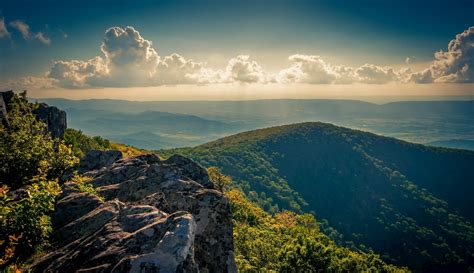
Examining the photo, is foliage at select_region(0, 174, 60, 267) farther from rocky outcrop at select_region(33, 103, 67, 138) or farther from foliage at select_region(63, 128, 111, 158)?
foliage at select_region(63, 128, 111, 158)

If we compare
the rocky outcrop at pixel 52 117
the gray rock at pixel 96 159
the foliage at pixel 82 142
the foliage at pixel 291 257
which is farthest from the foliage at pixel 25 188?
the foliage at pixel 82 142

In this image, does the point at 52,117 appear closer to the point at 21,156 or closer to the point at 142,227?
Answer: the point at 21,156

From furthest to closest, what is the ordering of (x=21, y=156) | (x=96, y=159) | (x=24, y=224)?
(x=96, y=159) < (x=21, y=156) < (x=24, y=224)

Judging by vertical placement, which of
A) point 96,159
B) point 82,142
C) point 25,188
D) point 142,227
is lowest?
point 82,142

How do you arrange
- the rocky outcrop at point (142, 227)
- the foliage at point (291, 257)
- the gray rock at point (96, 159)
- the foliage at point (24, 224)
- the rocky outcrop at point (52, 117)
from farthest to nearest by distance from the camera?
the rocky outcrop at point (52, 117) < the foliage at point (291, 257) < the gray rock at point (96, 159) < the foliage at point (24, 224) < the rocky outcrop at point (142, 227)

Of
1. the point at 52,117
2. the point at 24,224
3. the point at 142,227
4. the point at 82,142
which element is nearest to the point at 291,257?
the point at 142,227

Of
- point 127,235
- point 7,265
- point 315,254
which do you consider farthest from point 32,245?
point 315,254

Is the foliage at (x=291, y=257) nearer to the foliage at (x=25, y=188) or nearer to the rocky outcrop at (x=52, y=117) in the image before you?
the foliage at (x=25, y=188)

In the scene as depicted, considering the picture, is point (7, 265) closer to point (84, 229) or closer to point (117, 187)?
point (84, 229)

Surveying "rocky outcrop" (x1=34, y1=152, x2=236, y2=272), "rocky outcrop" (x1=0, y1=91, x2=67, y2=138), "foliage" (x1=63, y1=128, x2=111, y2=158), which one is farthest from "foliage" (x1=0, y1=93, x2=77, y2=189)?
"foliage" (x1=63, y1=128, x2=111, y2=158)
